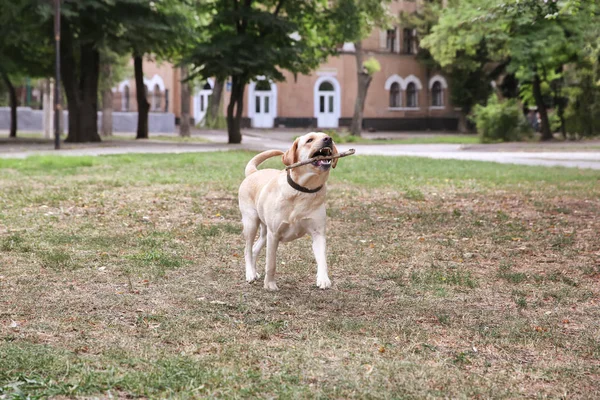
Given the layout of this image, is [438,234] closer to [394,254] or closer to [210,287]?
[394,254]

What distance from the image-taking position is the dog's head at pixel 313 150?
19.6ft

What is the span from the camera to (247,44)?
32.0 meters

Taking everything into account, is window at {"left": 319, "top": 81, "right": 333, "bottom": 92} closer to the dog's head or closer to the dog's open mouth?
the dog's head

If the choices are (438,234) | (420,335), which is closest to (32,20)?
(438,234)

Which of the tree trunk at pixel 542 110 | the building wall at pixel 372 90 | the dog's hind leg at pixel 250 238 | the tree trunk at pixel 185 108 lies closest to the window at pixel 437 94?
the building wall at pixel 372 90

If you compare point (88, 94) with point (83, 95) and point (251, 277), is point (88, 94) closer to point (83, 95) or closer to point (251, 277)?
point (83, 95)

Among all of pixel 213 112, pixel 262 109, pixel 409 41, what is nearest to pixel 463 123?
pixel 409 41

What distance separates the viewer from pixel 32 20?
93.9 ft

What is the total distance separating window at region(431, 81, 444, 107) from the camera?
61969mm

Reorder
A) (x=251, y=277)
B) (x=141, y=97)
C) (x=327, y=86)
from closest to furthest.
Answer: (x=251, y=277), (x=141, y=97), (x=327, y=86)

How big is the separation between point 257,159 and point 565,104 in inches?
1447

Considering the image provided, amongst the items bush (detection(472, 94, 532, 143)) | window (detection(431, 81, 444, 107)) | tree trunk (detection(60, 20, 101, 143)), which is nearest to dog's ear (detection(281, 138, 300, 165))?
tree trunk (detection(60, 20, 101, 143))

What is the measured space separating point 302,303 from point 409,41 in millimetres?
57071

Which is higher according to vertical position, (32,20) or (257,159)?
(32,20)
